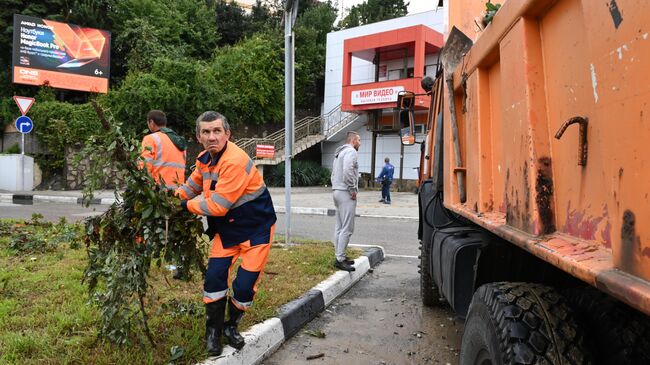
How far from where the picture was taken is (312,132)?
2577 centimetres

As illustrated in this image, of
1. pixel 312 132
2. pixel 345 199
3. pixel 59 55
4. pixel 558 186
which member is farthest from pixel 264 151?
pixel 558 186

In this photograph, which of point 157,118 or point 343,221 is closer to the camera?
point 157,118

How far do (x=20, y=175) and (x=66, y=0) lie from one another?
10.3 m

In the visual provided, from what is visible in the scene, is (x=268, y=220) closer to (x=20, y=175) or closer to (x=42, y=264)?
(x=42, y=264)

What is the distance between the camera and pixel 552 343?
5.29 ft

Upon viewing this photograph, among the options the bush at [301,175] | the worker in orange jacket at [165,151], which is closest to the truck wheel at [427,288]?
the worker in orange jacket at [165,151]

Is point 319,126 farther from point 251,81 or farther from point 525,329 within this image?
point 525,329

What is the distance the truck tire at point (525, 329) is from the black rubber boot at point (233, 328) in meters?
1.67

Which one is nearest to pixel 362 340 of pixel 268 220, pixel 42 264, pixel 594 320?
pixel 268 220

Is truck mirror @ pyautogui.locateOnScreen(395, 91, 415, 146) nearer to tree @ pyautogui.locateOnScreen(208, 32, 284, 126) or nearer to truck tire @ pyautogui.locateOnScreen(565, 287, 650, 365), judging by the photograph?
truck tire @ pyautogui.locateOnScreen(565, 287, 650, 365)

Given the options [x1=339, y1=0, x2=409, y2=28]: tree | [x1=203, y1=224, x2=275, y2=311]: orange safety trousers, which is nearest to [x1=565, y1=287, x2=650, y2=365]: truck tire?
[x1=203, y1=224, x2=275, y2=311]: orange safety trousers

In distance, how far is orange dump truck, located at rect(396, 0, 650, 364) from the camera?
112 cm

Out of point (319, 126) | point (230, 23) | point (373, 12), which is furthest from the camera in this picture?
point (373, 12)

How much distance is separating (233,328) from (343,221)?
8.41 ft
